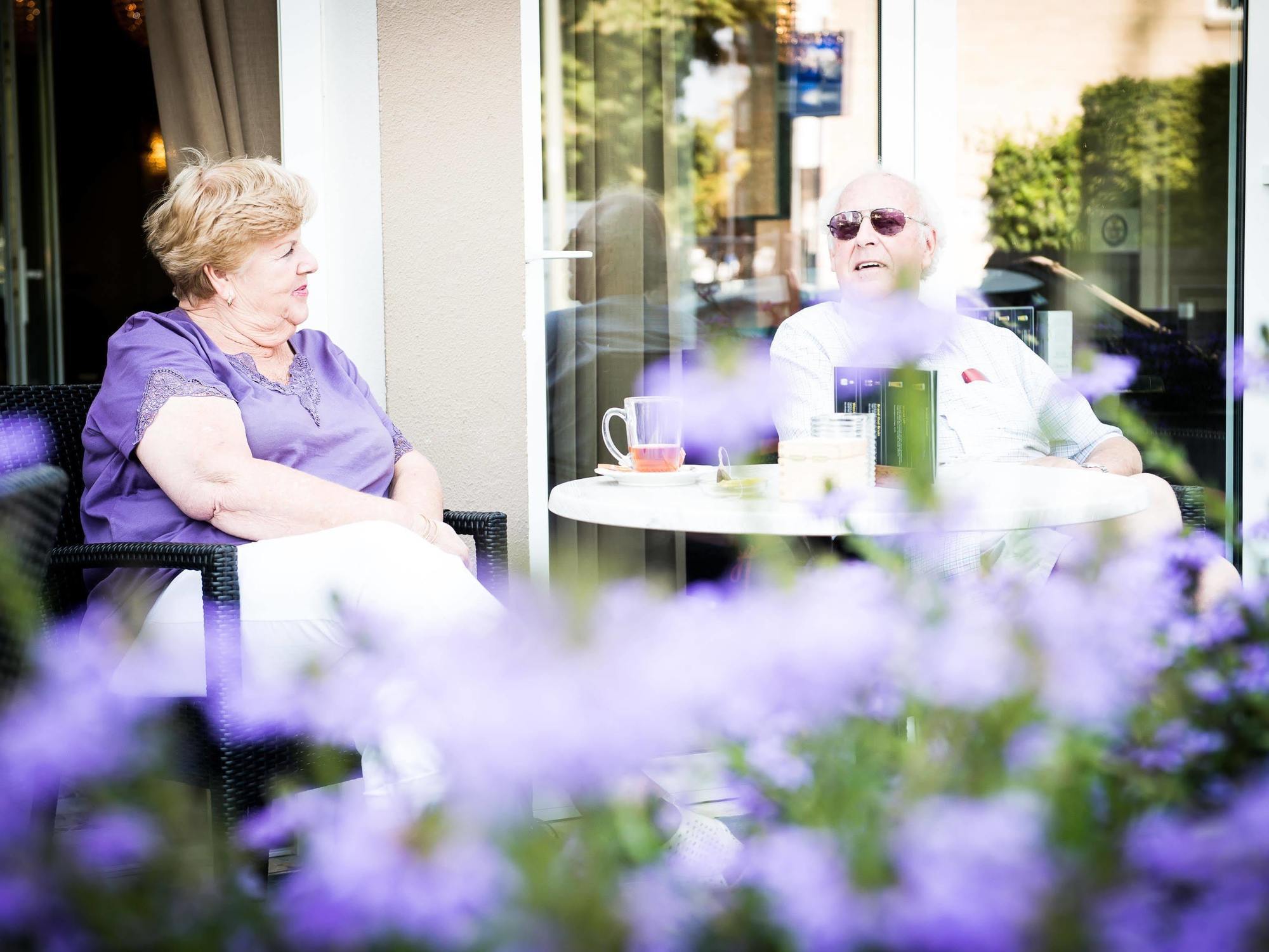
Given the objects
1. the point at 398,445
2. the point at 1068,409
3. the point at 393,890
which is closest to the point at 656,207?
the point at 398,445

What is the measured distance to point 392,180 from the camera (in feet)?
10.5

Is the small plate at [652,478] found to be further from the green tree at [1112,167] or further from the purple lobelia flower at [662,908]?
the green tree at [1112,167]

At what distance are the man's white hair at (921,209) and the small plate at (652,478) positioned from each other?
103cm

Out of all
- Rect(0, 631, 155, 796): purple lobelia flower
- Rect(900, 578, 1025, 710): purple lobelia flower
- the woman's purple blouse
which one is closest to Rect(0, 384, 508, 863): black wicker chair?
the woman's purple blouse

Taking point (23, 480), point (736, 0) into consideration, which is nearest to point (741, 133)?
point (736, 0)

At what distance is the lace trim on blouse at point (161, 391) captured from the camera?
91.0 inches

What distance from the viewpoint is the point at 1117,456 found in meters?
2.78

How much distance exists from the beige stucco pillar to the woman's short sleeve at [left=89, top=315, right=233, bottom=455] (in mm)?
830

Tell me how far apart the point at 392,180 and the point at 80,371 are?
336 cm

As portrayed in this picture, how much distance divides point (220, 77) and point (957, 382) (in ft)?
6.64

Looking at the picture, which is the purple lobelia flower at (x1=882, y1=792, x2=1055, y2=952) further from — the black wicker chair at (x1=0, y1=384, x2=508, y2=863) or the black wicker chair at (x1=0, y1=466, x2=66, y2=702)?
the black wicker chair at (x1=0, y1=384, x2=508, y2=863)

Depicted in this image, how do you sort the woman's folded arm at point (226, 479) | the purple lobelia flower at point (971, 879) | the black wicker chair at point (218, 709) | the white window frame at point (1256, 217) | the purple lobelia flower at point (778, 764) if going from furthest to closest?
the white window frame at point (1256, 217), the woman's folded arm at point (226, 479), the black wicker chair at point (218, 709), the purple lobelia flower at point (778, 764), the purple lobelia flower at point (971, 879)

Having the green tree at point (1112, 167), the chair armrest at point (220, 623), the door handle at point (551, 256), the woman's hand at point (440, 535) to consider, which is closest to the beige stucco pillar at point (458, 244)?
the door handle at point (551, 256)

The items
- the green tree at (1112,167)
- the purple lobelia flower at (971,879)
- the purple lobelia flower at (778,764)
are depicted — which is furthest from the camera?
the green tree at (1112,167)
